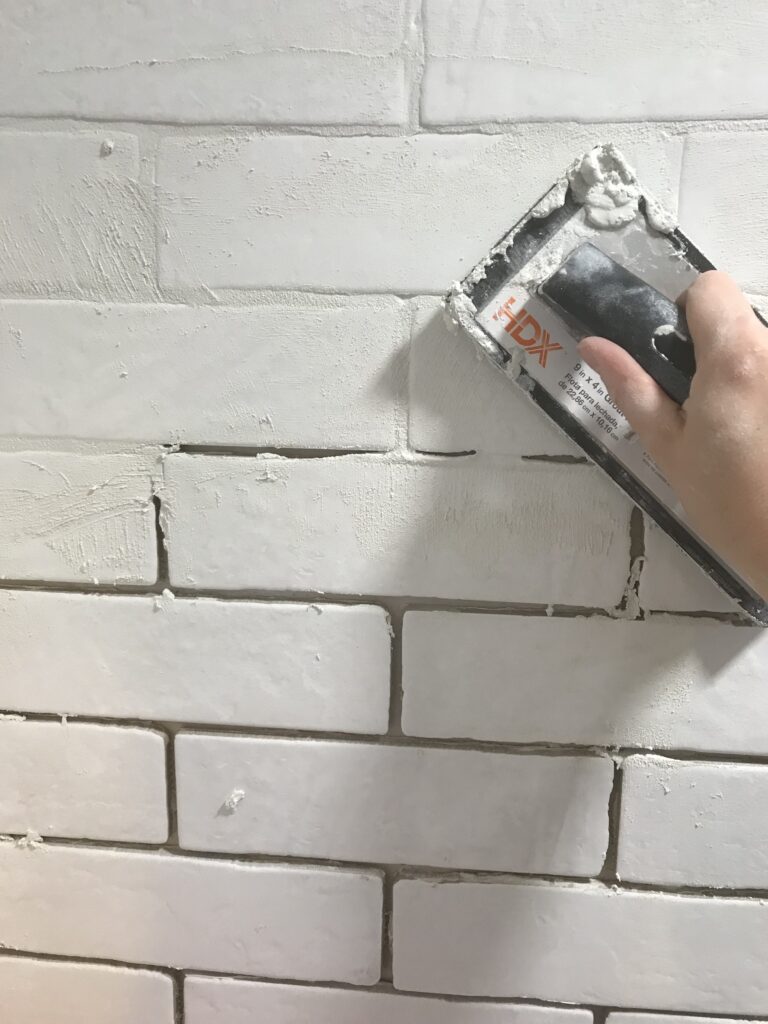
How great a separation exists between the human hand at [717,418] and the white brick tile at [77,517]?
1.32 ft

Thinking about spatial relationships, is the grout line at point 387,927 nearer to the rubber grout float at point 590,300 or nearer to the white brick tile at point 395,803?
the white brick tile at point 395,803

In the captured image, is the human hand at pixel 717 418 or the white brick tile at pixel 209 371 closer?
the human hand at pixel 717 418

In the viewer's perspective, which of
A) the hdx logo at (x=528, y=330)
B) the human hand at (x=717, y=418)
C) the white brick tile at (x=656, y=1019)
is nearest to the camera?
the human hand at (x=717, y=418)

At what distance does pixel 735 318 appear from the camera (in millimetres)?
531

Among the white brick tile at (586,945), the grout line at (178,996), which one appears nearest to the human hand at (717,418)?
the white brick tile at (586,945)

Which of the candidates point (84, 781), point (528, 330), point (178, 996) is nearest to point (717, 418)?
point (528, 330)

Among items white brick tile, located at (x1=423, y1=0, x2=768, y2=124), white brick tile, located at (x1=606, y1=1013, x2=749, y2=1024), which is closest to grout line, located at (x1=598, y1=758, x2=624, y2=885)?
white brick tile, located at (x1=606, y1=1013, x2=749, y2=1024)

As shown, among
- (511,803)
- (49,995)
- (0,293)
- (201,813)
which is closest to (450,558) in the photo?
(511,803)

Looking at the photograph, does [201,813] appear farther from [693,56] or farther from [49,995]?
[693,56]

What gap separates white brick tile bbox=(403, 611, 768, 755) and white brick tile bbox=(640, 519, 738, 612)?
0.02m

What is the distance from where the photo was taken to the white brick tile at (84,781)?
72 centimetres

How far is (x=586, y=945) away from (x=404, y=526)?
1.41ft

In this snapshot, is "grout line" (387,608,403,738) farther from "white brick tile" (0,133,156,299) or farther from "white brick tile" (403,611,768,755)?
"white brick tile" (0,133,156,299)

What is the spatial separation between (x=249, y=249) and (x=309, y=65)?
15cm
